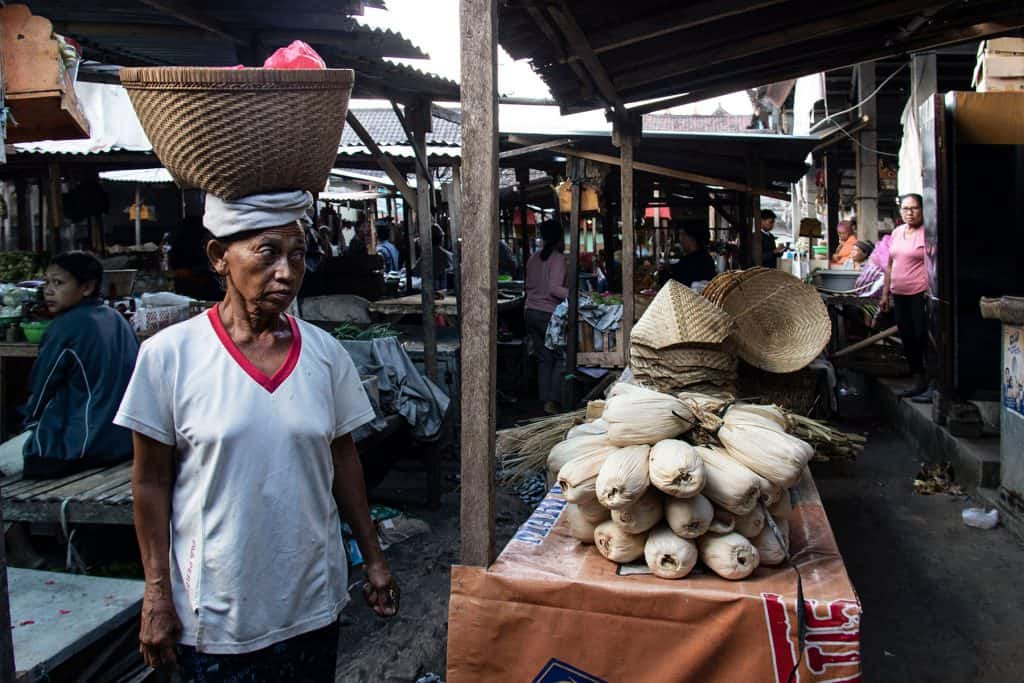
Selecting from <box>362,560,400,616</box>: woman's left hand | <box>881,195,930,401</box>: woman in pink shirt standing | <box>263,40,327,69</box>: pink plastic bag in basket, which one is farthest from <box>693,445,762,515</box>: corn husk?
<box>881,195,930,401</box>: woman in pink shirt standing

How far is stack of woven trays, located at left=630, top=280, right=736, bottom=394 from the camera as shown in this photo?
4.71 m

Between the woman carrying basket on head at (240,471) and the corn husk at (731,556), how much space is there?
3.93ft

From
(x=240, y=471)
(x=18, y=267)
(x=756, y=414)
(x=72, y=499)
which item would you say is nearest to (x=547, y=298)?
(x=18, y=267)

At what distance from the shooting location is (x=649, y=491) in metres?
2.71

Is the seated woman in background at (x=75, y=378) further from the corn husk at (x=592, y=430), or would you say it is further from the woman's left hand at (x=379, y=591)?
the woman's left hand at (x=379, y=591)

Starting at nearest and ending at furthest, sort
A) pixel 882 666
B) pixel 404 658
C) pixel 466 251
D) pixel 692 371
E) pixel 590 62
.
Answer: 1. pixel 466 251
2. pixel 882 666
3. pixel 404 658
4. pixel 692 371
5. pixel 590 62

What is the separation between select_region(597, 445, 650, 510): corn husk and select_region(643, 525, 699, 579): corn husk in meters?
0.17

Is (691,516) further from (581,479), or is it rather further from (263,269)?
(263,269)

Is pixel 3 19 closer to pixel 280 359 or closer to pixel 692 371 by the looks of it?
pixel 280 359

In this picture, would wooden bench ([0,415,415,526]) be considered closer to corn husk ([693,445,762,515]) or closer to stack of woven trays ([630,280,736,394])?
corn husk ([693,445,762,515])

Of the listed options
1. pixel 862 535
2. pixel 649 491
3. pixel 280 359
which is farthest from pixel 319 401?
pixel 862 535

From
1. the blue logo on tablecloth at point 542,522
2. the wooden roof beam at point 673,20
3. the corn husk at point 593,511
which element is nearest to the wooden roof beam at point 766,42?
the wooden roof beam at point 673,20

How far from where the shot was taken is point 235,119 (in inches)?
82.4

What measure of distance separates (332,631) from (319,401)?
Answer: 606 millimetres
